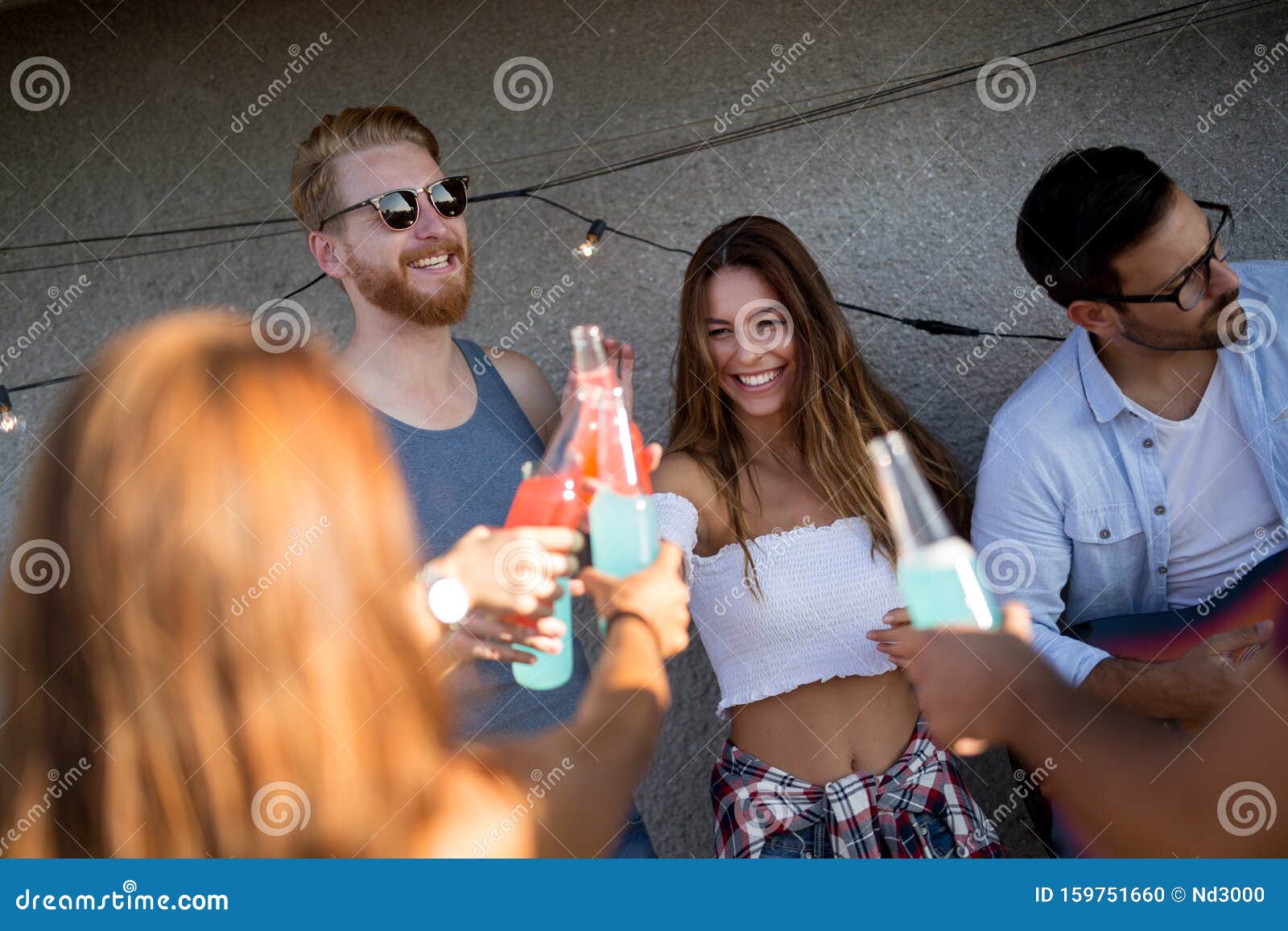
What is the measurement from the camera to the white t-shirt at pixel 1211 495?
1.91 meters

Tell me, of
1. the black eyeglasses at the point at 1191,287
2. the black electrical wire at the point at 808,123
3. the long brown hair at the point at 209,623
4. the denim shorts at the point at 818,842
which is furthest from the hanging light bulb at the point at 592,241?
the long brown hair at the point at 209,623

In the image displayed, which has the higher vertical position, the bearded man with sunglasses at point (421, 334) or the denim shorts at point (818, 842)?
the bearded man with sunglasses at point (421, 334)

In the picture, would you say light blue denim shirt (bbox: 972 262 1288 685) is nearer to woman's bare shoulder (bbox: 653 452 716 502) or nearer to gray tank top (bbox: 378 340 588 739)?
woman's bare shoulder (bbox: 653 452 716 502)

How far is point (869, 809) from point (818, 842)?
102mm

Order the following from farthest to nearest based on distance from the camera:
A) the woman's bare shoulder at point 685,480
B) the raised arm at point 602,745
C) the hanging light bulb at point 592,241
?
the hanging light bulb at point 592,241 → the woman's bare shoulder at point 685,480 → the raised arm at point 602,745

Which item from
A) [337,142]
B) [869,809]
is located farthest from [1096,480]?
[337,142]

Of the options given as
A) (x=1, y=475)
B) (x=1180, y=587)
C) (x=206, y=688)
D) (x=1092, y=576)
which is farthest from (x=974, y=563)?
(x=1, y=475)

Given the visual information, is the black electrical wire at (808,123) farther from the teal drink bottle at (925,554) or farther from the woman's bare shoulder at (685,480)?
the woman's bare shoulder at (685,480)

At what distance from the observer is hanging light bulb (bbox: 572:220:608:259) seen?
8.30 feet

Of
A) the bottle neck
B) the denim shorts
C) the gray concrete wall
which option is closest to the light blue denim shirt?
the denim shorts

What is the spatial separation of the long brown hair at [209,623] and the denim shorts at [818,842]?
100cm

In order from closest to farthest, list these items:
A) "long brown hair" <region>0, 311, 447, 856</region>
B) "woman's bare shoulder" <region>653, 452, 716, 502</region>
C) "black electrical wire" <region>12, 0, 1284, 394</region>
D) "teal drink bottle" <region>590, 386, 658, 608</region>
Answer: "long brown hair" <region>0, 311, 447, 856</region> → "teal drink bottle" <region>590, 386, 658, 608</region> → "woman's bare shoulder" <region>653, 452, 716, 502</region> → "black electrical wire" <region>12, 0, 1284, 394</region>

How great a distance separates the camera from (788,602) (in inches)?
73.5

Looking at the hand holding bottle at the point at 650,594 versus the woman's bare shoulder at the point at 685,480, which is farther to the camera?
the woman's bare shoulder at the point at 685,480
